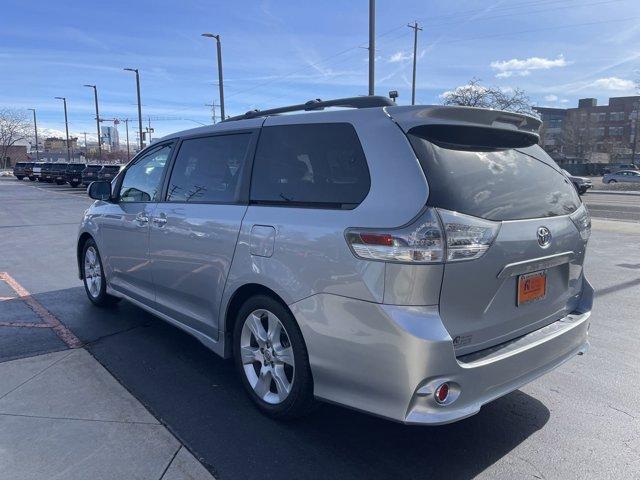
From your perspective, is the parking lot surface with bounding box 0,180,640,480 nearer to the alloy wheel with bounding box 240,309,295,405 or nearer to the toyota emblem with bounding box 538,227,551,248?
the alloy wheel with bounding box 240,309,295,405

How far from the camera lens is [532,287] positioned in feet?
9.62

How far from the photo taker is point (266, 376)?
3348 millimetres

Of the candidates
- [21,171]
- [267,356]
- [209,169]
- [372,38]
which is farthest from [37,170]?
[267,356]

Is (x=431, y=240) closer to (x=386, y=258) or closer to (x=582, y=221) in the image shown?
(x=386, y=258)

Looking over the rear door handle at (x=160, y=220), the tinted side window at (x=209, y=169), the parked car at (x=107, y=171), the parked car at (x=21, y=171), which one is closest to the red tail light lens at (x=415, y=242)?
the tinted side window at (x=209, y=169)

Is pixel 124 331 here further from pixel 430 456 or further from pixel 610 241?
pixel 610 241

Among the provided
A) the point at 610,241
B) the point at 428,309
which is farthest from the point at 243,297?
the point at 610,241

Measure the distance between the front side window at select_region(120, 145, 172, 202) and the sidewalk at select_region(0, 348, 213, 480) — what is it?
1.55 meters

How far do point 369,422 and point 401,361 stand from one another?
99 centimetres

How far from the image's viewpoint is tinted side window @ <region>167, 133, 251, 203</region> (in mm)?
3658

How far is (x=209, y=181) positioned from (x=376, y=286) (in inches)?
72.9

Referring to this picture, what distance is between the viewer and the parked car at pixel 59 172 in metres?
40.1

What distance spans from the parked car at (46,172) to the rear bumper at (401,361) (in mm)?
44675

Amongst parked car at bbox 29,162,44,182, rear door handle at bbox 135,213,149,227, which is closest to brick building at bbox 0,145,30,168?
parked car at bbox 29,162,44,182
